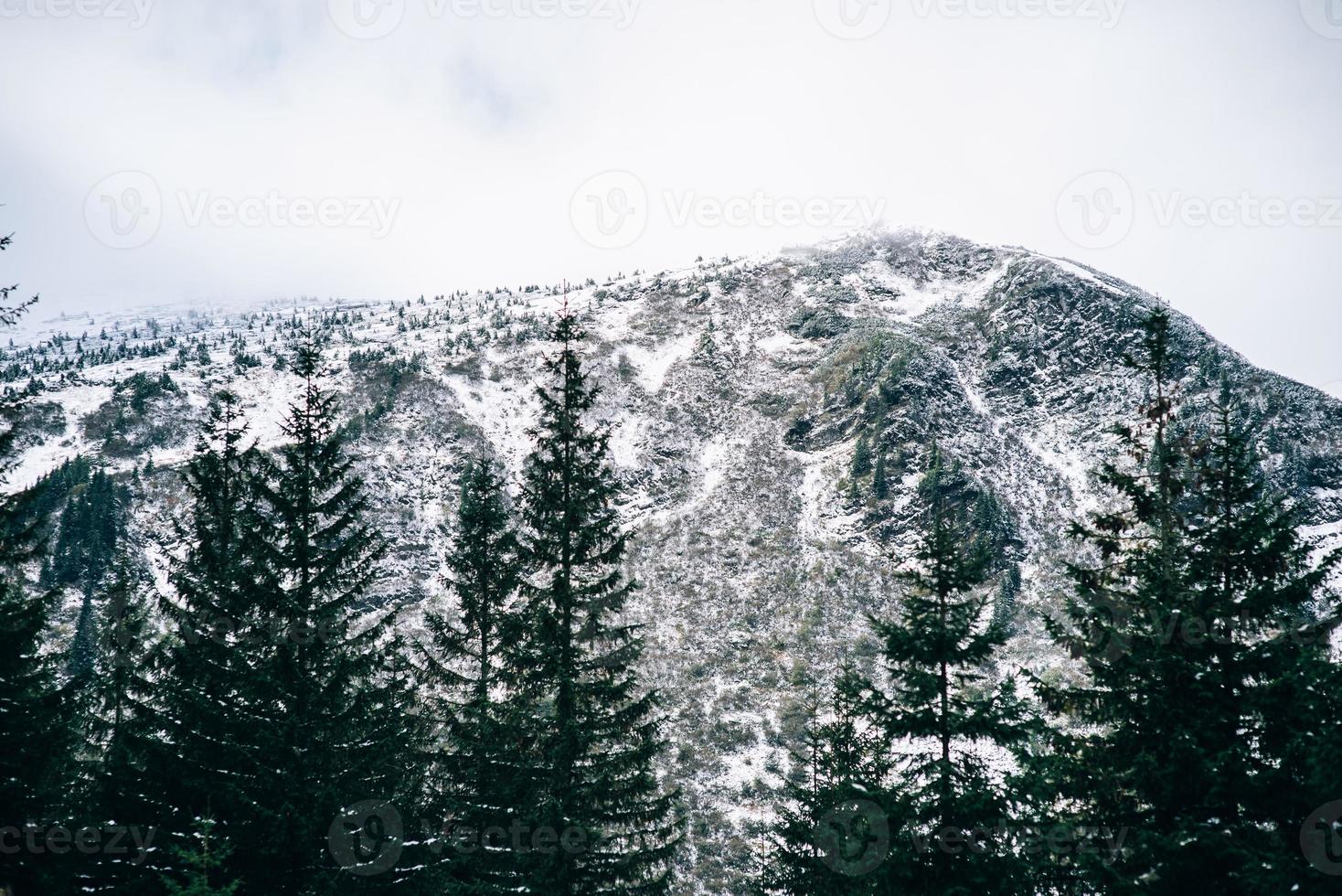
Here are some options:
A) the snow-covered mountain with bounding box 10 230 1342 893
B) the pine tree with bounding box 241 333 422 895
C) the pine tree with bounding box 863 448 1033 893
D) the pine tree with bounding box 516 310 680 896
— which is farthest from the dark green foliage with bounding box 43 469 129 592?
the pine tree with bounding box 863 448 1033 893

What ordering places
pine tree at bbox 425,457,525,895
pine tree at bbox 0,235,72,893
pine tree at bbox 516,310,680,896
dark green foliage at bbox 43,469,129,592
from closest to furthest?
pine tree at bbox 0,235,72,893, pine tree at bbox 516,310,680,896, pine tree at bbox 425,457,525,895, dark green foliage at bbox 43,469,129,592

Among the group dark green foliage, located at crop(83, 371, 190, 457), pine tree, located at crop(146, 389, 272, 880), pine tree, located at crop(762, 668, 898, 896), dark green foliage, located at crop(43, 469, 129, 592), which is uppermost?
dark green foliage, located at crop(83, 371, 190, 457)

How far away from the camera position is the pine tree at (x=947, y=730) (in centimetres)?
1361

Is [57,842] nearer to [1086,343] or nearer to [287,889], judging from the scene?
[287,889]

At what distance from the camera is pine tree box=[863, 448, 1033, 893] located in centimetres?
1361

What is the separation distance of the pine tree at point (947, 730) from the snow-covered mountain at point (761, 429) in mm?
46110

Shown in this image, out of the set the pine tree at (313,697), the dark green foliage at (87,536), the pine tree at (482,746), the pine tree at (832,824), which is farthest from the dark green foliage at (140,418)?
the pine tree at (832,824)

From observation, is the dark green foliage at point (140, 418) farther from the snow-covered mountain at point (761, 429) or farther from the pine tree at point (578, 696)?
the pine tree at point (578, 696)

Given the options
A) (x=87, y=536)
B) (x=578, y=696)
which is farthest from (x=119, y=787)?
(x=87, y=536)

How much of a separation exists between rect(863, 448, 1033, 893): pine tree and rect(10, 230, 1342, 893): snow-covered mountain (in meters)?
46.1

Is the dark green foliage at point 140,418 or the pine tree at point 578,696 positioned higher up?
the dark green foliage at point 140,418

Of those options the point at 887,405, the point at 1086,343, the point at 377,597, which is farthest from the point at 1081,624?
the point at 1086,343

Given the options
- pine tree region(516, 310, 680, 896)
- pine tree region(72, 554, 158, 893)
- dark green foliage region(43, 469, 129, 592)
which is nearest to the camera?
pine tree region(72, 554, 158, 893)

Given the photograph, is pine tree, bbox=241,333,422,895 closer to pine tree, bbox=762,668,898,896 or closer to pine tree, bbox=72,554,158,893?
pine tree, bbox=72,554,158,893
